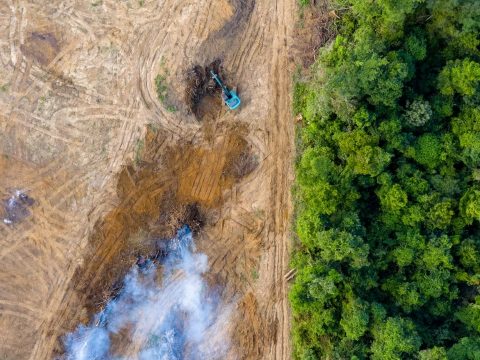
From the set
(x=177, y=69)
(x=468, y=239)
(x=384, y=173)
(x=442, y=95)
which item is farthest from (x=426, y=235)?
(x=177, y=69)

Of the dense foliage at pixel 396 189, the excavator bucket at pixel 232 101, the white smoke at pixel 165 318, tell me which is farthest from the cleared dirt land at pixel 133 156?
the dense foliage at pixel 396 189

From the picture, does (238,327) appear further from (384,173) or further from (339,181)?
(384,173)

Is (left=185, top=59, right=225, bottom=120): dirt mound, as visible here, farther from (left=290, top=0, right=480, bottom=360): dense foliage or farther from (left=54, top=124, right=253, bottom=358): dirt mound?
(left=290, top=0, right=480, bottom=360): dense foliage

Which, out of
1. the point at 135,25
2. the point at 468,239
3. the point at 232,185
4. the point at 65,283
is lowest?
the point at 468,239

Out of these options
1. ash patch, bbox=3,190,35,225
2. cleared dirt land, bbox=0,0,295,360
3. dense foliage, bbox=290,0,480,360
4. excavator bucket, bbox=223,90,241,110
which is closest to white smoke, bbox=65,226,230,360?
cleared dirt land, bbox=0,0,295,360

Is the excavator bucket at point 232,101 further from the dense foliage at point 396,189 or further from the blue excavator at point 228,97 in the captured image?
the dense foliage at point 396,189
